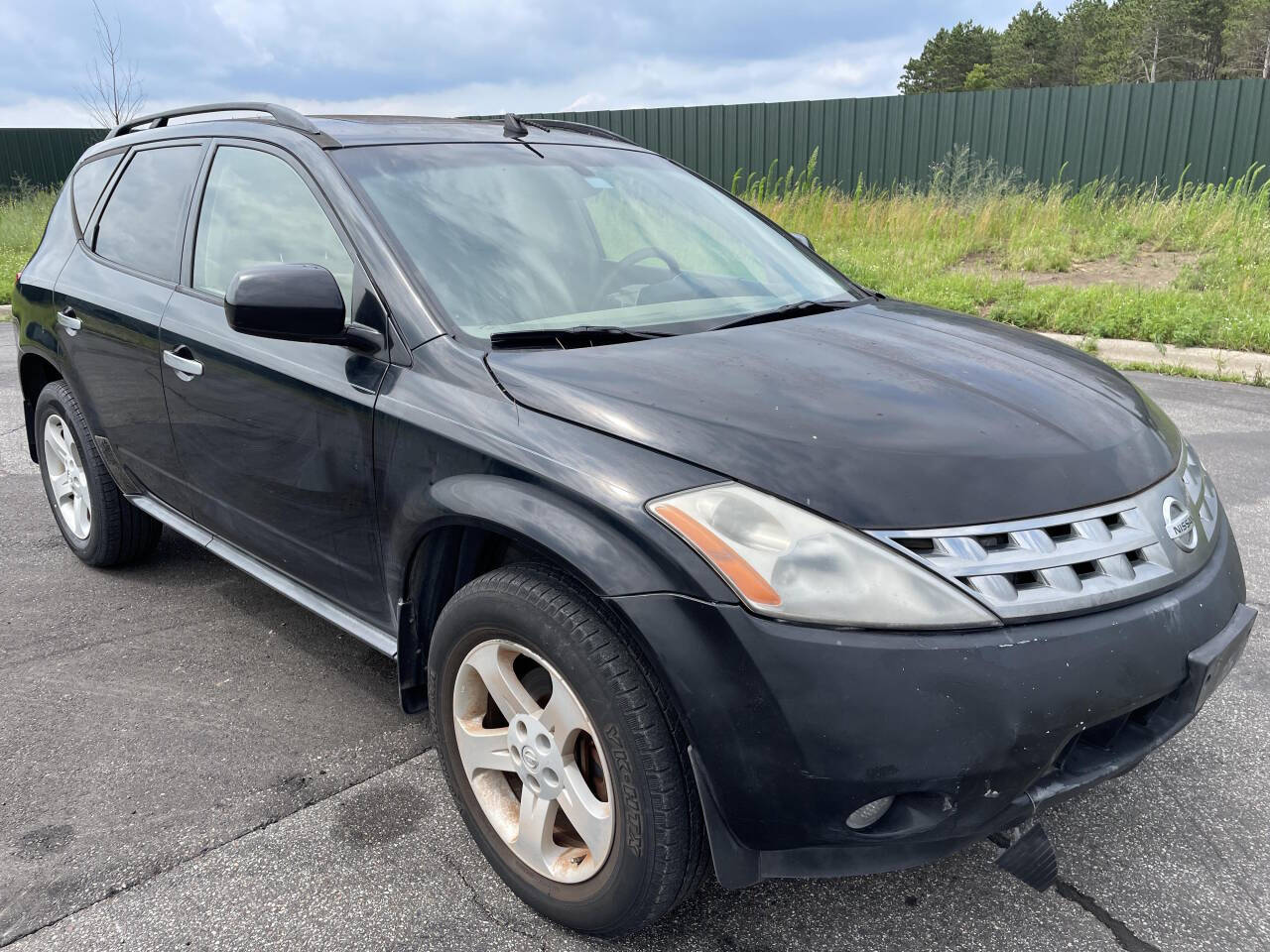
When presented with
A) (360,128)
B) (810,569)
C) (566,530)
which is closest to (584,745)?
(566,530)

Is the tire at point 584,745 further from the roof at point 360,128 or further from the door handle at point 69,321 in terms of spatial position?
the door handle at point 69,321

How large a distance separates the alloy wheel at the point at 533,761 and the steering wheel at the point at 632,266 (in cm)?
103

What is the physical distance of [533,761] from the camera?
2094 millimetres

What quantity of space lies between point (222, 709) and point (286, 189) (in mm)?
1584

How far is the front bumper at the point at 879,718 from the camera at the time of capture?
1.67 metres

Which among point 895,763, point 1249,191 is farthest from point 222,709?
point 1249,191

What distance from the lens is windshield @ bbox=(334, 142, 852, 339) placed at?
2.53m

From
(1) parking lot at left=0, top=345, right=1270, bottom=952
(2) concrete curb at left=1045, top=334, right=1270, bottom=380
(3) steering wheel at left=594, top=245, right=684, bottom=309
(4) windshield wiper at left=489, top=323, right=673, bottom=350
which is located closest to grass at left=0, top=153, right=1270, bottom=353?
(2) concrete curb at left=1045, top=334, right=1270, bottom=380

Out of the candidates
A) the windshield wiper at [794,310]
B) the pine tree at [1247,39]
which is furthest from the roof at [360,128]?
the pine tree at [1247,39]

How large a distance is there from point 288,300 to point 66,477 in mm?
2535

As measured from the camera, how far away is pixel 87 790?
2.67 m

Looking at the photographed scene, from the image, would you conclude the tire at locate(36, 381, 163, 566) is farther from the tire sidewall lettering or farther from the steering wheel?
the tire sidewall lettering

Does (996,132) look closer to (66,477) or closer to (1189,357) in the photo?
(1189,357)

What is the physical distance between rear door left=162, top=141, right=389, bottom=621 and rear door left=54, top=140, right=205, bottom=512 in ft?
0.49
